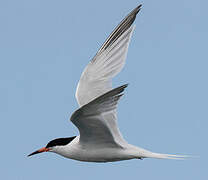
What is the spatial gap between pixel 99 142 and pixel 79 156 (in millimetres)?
480

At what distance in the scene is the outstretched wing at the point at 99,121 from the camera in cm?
679

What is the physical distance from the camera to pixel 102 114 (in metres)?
7.27

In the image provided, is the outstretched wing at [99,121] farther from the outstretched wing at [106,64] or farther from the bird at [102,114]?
the outstretched wing at [106,64]

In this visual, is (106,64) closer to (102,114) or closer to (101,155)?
(101,155)

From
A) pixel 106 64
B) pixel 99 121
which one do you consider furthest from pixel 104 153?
pixel 106 64

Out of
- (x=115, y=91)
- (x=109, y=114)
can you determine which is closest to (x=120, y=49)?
(x=109, y=114)

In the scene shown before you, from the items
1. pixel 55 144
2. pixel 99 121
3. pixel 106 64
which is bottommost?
pixel 55 144

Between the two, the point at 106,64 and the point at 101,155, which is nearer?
the point at 101,155

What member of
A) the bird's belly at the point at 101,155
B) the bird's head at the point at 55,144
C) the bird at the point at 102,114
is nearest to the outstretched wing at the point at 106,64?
the bird at the point at 102,114

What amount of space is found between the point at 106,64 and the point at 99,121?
2.26 meters

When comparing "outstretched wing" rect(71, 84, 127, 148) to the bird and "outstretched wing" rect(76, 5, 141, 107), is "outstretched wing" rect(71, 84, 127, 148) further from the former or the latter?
"outstretched wing" rect(76, 5, 141, 107)

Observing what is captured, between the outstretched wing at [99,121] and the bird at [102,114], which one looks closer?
the outstretched wing at [99,121]

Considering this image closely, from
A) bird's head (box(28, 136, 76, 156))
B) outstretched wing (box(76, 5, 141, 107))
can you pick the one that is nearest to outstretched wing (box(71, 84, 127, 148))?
bird's head (box(28, 136, 76, 156))

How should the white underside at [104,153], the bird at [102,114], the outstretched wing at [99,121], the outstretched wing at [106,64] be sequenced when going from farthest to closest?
the outstretched wing at [106,64], the white underside at [104,153], the bird at [102,114], the outstretched wing at [99,121]
